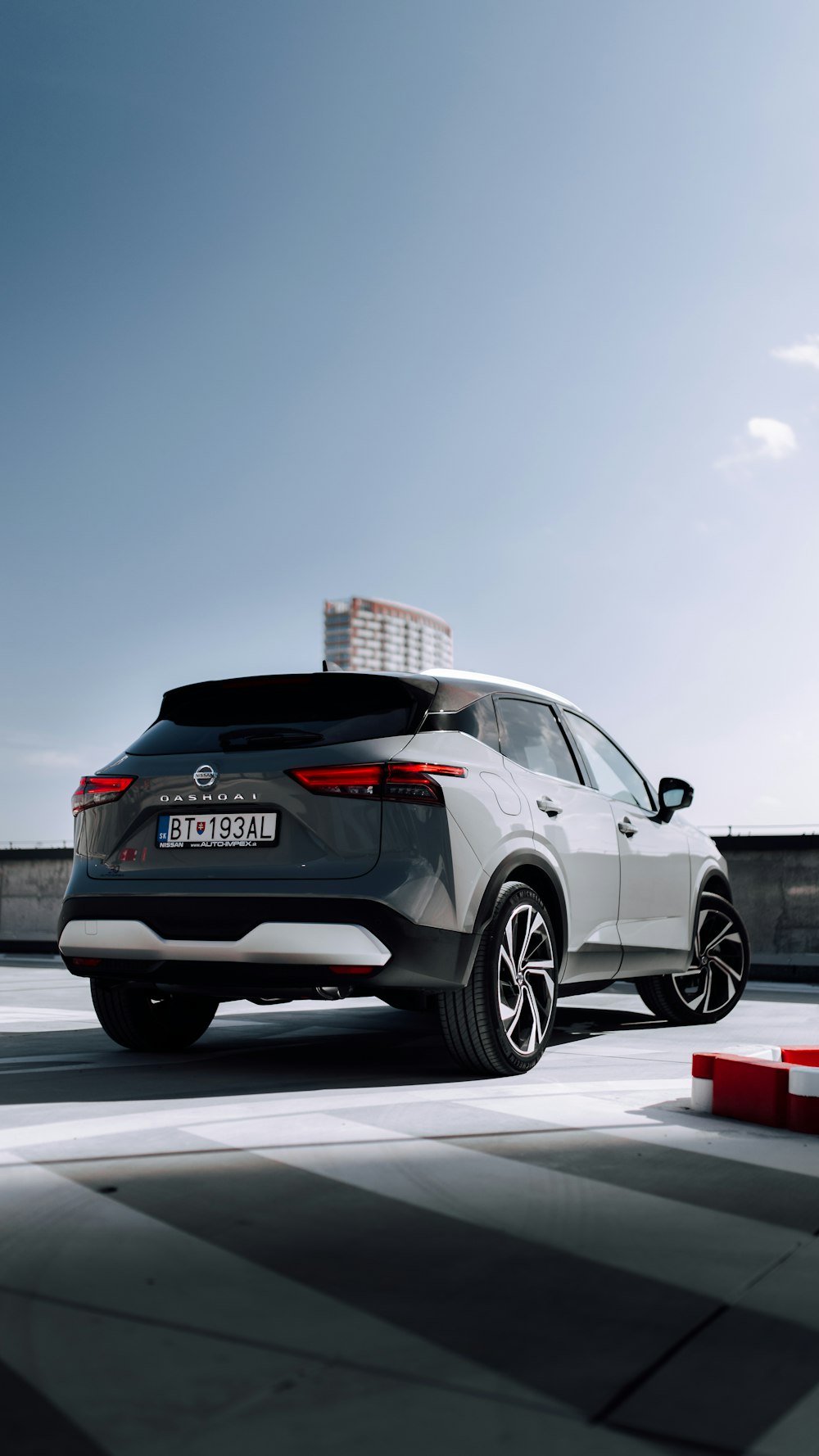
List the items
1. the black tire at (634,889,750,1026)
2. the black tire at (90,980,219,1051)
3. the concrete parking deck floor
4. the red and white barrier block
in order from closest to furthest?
the concrete parking deck floor < the red and white barrier block < the black tire at (90,980,219,1051) < the black tire at (634,889,750,1026)

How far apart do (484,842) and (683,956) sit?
8.92 ft

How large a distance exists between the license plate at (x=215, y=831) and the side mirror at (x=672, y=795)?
3.17 meters

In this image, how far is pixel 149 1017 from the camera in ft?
21.0

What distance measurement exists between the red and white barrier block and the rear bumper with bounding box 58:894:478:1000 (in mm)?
982

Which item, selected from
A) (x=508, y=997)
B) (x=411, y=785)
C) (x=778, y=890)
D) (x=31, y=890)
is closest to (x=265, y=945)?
(x=411, y=785)

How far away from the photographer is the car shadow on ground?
16.7 ft

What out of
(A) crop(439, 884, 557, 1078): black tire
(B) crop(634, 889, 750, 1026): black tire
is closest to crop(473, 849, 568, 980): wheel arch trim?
(A) crop(439, 884, 557, 1078): black tire

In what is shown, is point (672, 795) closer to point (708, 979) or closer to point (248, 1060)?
point (708, 979)

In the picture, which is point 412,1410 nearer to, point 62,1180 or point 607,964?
point 62,1180

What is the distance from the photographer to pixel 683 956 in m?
7.62

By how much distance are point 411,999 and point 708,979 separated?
11.1 feet

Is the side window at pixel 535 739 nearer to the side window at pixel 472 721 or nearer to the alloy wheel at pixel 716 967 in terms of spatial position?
the side window at pixel 472 721

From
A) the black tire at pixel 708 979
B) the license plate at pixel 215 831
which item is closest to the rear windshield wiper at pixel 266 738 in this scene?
the license plate at pixel 215 831

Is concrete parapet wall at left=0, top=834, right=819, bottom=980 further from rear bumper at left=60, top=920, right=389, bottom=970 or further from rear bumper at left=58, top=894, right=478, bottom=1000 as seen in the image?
rear bumper at left=60, top=920, right=389, bottom=970
